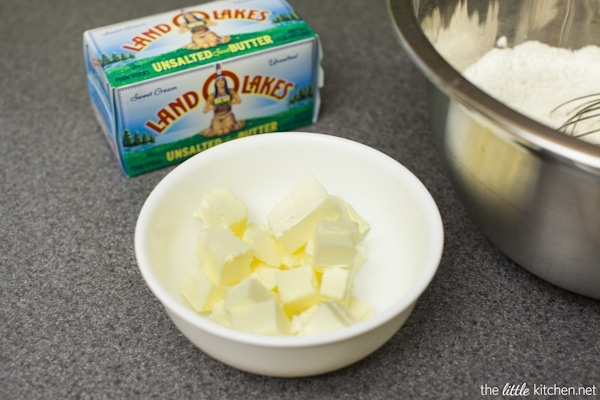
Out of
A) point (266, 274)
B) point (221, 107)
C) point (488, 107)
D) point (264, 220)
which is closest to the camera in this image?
point (488, 107)

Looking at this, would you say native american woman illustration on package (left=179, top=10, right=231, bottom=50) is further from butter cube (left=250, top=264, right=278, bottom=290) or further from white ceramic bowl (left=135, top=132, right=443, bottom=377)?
butter cube (left=250, top=264, right=278, bottom=290)

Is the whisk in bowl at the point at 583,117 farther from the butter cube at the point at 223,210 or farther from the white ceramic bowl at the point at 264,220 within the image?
the butter cube at the point at 223,210

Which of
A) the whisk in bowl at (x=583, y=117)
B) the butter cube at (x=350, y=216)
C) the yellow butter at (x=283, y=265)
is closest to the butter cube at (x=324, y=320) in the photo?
the yellow butter at (x=283, y=265)

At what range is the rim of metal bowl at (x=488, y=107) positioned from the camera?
1.94 ft

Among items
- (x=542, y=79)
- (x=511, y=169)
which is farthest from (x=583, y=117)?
(x=511, y=169)

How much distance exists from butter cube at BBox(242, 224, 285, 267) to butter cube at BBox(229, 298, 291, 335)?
0.30 ft

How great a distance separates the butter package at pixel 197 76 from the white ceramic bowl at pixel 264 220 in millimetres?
134

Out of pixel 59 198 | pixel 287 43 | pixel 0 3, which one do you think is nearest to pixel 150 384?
pixel 59 198

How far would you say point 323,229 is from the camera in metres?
0.71

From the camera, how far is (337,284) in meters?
0.70

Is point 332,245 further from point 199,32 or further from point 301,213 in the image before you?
point 199,32

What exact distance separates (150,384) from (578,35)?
665 mm

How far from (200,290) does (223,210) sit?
0.10 metres

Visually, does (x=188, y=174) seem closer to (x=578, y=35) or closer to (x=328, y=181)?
(x=328, y=181)
